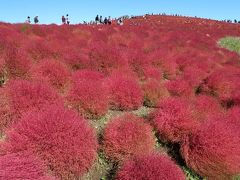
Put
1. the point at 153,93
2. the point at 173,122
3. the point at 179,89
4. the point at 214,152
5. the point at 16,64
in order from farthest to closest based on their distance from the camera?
1. the point at 179,89
2. the point at 153,93
3. the point at 16,64
4. the point at 173,122
5. the point at 214,152

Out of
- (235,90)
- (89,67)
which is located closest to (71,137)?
Result: (89,67)

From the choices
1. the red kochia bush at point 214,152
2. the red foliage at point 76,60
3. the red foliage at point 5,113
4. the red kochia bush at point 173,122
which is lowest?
the red kochia bush at point 214,152

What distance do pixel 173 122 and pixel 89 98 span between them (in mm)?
2045

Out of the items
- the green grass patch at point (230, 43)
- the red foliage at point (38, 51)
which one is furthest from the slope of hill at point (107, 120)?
the green grass patch at point (230, 43)

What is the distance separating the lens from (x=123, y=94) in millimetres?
10344

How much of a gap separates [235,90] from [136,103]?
4378 millimetres

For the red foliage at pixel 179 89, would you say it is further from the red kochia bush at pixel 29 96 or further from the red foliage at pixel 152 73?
the red kochia bush at pixel 29 96

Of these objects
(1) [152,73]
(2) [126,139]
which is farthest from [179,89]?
(2) [126,139]

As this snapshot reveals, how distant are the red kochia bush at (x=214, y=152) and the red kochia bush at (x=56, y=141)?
2.28 metres

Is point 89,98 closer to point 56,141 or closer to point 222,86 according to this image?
point 56,141

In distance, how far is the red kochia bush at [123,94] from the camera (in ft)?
33.8

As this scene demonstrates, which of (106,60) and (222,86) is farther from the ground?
(106,60)

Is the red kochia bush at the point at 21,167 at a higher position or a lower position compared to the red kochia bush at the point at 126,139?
higher

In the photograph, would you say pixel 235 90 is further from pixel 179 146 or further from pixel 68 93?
pixel 68 93
